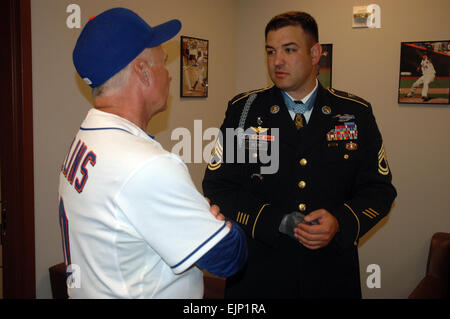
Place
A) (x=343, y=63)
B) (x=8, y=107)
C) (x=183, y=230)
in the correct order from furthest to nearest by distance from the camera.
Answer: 1. (x=343, y=63)
2. (x=8, y=107)
3. (x=183, y=230)

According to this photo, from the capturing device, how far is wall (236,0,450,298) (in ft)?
9.46

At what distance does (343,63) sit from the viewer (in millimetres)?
3172

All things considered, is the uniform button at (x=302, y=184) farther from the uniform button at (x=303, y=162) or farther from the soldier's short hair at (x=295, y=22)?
the soldier's short hair at (x=295, y=22)

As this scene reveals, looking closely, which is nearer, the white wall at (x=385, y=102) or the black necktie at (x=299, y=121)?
the black necktie at (x=299, y=121)

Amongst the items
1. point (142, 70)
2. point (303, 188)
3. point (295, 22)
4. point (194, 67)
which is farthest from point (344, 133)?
point (194, 67)

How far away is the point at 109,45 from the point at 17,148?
4.01ft

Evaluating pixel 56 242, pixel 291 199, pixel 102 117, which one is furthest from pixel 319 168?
pixel 56 242

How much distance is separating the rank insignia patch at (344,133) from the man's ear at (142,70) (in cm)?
89

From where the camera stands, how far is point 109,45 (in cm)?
104

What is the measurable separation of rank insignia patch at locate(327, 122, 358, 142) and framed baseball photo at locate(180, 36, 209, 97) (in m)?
1.54

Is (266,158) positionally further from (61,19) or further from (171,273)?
(61,19)

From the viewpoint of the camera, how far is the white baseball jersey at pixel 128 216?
0.91 meters

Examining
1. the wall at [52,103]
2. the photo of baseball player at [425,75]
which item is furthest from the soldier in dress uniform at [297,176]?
the photo of baseball player at [425,75]

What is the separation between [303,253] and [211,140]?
1778 millimetres
